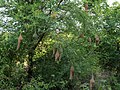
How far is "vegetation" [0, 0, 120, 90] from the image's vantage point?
6.15 metres

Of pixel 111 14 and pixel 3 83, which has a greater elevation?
pixel 111 14

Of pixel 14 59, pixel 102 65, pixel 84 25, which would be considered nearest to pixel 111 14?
pixel 102 65

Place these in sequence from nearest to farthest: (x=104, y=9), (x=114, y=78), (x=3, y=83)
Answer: (x=3, y=83), (x=104, y=9), (x=114, y=78)

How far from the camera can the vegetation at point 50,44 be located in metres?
6.15

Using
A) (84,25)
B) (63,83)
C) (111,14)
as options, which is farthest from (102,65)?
(84,25)

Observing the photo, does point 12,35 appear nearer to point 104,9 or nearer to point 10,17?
point 10,17

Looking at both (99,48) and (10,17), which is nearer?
(10,17)

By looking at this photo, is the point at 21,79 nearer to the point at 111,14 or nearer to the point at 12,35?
the point at 12,35

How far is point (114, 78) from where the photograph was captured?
8.20 meters

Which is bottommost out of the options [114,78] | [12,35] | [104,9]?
[114,78]

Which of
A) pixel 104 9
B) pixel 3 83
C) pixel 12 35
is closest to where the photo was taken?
pixel 12 35

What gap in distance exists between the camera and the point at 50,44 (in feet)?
22.9

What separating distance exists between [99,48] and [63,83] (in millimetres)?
2009

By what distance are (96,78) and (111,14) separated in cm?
187
